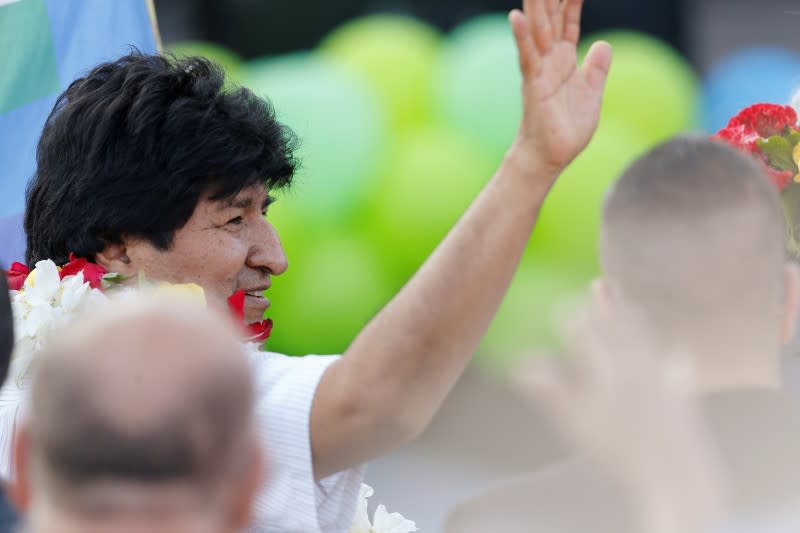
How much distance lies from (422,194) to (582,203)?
0.51m

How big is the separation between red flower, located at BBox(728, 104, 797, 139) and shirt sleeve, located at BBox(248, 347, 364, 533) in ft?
3.56

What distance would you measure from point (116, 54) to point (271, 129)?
71 cm

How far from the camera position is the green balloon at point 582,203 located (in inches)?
149

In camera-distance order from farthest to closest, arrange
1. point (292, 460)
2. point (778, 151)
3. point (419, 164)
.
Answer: point (419, 164) < point (778, 151) < point (292, 460)

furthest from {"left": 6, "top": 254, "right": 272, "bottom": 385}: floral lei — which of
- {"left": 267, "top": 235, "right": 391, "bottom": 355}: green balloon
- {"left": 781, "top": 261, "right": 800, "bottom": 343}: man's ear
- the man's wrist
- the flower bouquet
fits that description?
{"left": 267, "top": 235, "right": 391, "bottom": 355}: green balloon

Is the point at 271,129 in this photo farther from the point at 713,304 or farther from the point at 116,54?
the point at 713,304

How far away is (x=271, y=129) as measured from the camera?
1.99 meters

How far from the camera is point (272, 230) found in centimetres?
198

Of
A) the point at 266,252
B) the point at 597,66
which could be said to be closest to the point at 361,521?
the point at 266,252

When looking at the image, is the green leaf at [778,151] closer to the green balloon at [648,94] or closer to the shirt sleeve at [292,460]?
the shirt sleeve at [292,460]

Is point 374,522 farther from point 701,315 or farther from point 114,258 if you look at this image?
point 701,315

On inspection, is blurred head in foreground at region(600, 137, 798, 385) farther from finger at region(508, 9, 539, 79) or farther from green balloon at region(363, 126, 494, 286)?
green balloon at region(363, 126, 494, 286)

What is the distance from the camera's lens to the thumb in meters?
1.42

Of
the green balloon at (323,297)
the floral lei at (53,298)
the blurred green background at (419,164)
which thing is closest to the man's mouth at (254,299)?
the floral lei at (53,298)
